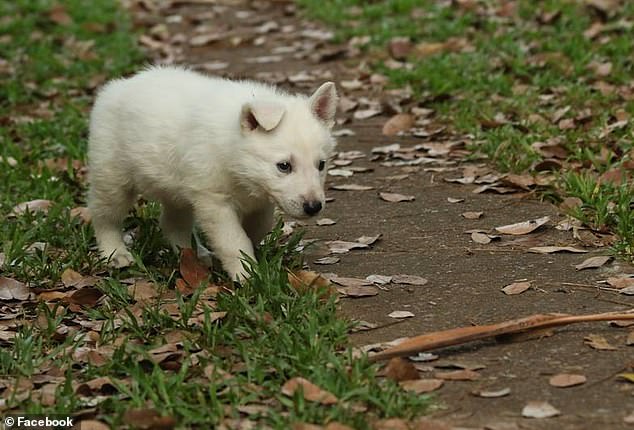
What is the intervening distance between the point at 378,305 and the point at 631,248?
1.29 meters

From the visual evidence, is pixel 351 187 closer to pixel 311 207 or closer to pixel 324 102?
pixel 324 102

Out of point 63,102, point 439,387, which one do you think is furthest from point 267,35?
point 439,387

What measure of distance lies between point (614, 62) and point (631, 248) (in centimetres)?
379

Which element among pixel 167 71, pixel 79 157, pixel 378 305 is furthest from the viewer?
pixel 79 157

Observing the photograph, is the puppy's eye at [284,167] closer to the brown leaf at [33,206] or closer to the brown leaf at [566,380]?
the brown leaf at [566,380]

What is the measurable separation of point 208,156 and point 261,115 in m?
0.37

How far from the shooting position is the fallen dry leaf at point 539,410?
3.42m

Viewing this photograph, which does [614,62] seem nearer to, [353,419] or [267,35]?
[267,35]

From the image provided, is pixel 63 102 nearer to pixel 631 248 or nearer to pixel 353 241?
pixel 353 241

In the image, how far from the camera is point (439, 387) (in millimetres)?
3646

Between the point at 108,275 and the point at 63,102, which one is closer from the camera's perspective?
the point at 108,275

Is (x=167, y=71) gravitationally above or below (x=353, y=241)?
above

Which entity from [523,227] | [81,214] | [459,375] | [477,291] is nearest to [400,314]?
[477,291]

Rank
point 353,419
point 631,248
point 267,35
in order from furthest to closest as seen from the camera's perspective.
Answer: point 267,35 → point 631,248 → point 353,419
